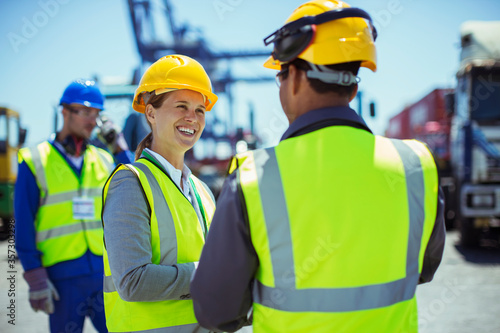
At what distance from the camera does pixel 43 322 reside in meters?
4.38

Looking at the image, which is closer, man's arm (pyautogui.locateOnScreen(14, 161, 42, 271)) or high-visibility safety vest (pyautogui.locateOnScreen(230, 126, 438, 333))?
high-visibility safety vest (pyautogui.locateOnScreen(230, 126, 438, 333))

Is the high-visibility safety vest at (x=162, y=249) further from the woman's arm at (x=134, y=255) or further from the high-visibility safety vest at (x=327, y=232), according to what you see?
the high-visibility safety vest at (x=327, y=232)

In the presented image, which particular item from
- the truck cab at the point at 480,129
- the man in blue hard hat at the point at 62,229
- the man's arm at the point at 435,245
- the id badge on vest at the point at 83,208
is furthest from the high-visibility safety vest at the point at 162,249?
the truck cab at the point at 480,129

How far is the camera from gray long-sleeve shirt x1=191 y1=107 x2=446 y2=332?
1080mm

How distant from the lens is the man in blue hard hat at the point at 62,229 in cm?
244

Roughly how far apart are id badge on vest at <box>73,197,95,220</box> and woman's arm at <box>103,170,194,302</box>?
124 cm

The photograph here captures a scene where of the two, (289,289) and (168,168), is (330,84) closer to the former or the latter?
(289,289)

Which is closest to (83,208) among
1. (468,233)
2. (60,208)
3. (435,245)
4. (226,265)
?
(60,208)

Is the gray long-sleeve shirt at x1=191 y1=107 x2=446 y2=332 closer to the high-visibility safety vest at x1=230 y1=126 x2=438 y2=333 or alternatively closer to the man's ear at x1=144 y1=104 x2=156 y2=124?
the high-visibility safety vest at x1=230 y1=126 x2=438 y2=333

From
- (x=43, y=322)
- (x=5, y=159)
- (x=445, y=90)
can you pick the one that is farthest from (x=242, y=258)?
(x=445, y=90)

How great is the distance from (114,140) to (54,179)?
58 centimetres

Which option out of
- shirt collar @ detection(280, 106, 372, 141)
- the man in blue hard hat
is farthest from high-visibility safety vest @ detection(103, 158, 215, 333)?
the man in blue hard hat

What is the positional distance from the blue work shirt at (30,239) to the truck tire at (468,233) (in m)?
7.50

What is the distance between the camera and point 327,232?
3.49 feet
